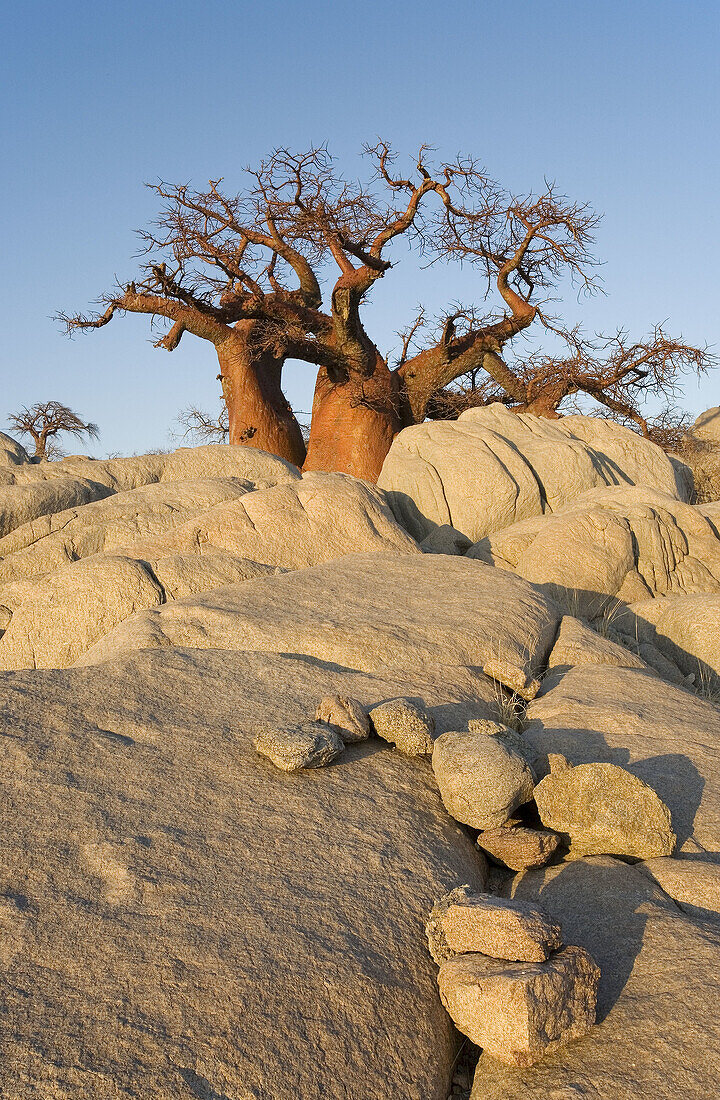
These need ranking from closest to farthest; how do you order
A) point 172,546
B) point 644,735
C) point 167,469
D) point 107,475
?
point 644,735, point 172,546, point 107,475, point 167,469

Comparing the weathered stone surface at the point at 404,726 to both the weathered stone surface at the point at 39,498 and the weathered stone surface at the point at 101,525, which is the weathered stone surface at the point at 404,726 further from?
the weathered stone surface at the point at 39,498

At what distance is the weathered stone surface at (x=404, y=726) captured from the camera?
388cm

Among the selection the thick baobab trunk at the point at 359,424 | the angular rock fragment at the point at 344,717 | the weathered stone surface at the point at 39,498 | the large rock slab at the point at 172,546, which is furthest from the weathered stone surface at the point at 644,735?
the thick baobab trunk at the point at 359,424

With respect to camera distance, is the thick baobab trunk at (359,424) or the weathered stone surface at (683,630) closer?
the weathered stone surface at (683,630)

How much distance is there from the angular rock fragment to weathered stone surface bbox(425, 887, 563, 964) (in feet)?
3.49

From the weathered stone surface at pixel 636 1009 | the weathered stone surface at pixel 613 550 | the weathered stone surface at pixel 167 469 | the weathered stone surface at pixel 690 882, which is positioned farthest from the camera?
the weathered stone surface at pixel 167 469

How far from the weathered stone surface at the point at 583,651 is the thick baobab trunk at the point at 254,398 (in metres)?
8.71

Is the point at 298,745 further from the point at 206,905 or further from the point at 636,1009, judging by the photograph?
the point at 636,1009

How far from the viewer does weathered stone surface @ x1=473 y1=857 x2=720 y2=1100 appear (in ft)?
7.63

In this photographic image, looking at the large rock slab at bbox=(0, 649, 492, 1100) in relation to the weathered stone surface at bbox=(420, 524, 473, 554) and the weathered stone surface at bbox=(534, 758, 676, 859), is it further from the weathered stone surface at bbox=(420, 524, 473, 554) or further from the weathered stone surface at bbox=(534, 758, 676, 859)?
the weathered stone surface at bbox=(420, 524, 473, 554)

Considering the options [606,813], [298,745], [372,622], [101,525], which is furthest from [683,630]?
[101,525]

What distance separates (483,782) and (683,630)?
4.15m

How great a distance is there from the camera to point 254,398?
14.2 m

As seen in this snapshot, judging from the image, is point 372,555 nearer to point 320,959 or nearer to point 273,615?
point 273,615
